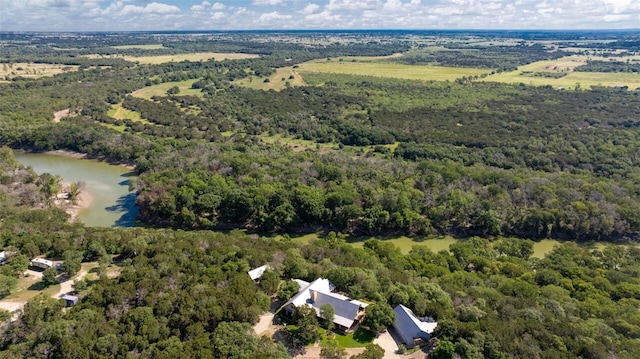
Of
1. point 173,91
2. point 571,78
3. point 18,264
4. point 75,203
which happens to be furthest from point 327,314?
point 571,78

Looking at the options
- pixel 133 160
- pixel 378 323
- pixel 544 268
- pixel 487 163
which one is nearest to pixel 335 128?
pixel 487 163

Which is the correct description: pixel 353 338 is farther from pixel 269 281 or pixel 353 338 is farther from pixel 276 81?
pixel 276 81

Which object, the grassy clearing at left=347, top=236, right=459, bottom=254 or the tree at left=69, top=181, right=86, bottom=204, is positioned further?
the tree at left=69, top=181, right=86, bottom=204

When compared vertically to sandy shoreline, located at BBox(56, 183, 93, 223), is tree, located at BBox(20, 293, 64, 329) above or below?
above

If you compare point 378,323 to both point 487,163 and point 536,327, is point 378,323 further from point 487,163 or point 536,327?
point 487,163

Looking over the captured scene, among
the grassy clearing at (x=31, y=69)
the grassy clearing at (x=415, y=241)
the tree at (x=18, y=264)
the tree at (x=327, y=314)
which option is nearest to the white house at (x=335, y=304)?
the tree at (x=327, y=314)

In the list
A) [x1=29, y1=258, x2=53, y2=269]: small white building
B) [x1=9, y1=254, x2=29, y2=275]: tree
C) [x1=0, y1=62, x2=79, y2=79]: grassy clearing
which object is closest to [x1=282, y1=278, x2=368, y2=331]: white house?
[x1=29, y1=258, x2=53, y2=269]: small white building

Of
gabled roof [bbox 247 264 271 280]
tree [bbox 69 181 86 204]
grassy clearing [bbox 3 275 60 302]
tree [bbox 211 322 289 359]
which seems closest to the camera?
tree [bbox 211 322 289 359]

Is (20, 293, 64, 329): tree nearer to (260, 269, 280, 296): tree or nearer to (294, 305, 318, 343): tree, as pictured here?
(260, 269, 280, 296): tree
